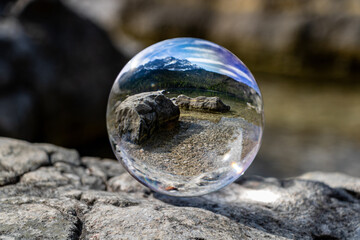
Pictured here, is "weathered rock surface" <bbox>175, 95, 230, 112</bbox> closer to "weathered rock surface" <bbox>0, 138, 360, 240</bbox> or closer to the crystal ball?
the crystal ball

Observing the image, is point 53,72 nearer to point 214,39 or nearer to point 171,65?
point 171,65

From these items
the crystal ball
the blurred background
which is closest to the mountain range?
the crystal ball

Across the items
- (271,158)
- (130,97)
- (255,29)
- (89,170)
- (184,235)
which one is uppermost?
(255,29)

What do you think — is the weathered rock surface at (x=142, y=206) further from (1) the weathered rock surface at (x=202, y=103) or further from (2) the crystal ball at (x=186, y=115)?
(1) the weathered rock surface at (x=202, y=103)

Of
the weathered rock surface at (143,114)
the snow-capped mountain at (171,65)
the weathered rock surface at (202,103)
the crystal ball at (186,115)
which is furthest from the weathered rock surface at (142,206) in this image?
the snow-capped mountain at (171,65)

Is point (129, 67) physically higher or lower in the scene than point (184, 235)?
higher

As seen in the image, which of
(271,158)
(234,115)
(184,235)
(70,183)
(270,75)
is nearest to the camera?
(184,235)

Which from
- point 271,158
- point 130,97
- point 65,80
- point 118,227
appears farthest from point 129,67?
point 271,158

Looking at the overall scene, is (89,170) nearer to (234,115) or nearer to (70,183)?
(70,183)
